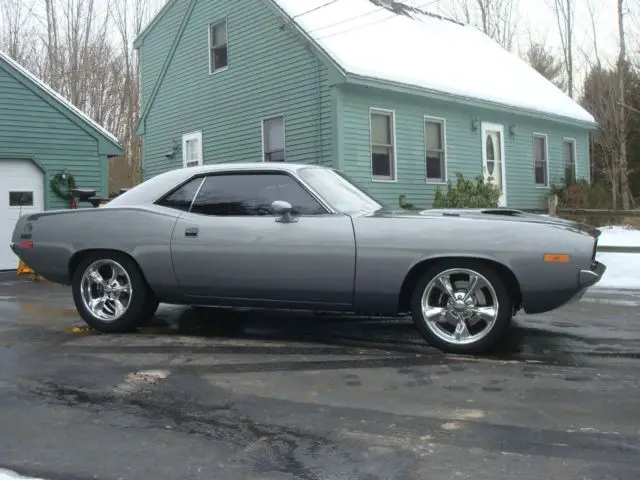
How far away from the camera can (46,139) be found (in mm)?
14180

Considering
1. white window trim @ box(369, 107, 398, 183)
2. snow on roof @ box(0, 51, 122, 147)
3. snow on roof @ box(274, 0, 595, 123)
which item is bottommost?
white window trim @ box(369, 107, 398, 183)

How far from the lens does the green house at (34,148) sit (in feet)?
44.6

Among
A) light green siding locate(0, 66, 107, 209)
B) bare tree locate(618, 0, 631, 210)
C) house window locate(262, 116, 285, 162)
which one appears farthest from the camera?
bare tree locate(618, 0, 631, 210)

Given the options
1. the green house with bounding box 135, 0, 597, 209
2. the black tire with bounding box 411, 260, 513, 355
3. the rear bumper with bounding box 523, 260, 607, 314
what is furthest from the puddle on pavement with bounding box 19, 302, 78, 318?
the green house with bounding box 135, 0, 597, 209

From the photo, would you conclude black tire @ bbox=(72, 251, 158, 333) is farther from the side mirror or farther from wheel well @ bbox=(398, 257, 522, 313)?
wheel well @ bbox=(398, 257, 522, 313)

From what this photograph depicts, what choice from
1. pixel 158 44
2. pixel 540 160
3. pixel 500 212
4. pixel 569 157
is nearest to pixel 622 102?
pixel 569 157

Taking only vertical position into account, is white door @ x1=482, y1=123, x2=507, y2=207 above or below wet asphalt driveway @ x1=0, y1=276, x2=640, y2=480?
above

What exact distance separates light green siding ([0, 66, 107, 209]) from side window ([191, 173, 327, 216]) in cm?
962

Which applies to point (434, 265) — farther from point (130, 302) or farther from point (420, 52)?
point (420, 52)

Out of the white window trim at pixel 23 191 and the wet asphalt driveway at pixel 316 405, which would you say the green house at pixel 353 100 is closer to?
the white window trim at pixel 23 191

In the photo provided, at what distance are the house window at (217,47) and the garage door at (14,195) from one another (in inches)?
210

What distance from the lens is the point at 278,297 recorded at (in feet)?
17.1

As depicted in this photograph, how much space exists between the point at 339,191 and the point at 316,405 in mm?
2223

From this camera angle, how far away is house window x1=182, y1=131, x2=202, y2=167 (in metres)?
17.5
